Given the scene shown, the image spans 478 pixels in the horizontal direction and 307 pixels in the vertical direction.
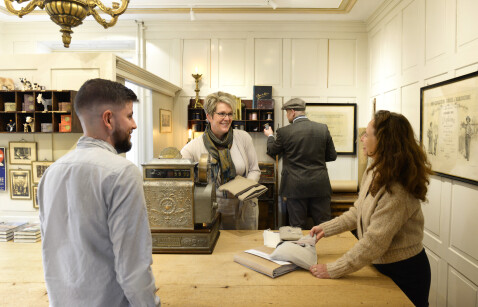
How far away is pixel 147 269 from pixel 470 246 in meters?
2.47

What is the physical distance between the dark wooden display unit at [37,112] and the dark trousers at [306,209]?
2.38m

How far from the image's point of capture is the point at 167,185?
1.87 metres

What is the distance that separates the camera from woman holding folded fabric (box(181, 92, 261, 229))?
2.50 m

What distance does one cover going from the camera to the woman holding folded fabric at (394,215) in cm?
155

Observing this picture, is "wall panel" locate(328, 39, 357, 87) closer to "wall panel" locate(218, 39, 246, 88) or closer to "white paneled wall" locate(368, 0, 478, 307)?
"white paneled wall" locate(368, 0, 478, 307)

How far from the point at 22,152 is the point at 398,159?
3.19m

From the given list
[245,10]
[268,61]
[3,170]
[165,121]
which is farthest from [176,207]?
[268,61]

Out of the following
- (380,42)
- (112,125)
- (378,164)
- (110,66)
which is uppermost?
(380,42)

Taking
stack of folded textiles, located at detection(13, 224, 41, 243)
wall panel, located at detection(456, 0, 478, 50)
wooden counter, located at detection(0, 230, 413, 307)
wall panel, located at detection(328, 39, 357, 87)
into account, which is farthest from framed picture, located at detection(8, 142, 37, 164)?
wall panel, located at detection(328, 39, 357, 87)

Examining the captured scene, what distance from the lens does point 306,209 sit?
3.83 meters

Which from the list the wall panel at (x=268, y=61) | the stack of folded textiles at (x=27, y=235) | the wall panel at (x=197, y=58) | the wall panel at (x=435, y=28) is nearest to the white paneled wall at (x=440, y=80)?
the wall panel at (x=435, y=28)

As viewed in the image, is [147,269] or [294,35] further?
[294,35]

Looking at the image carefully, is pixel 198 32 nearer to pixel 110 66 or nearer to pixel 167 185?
pixel 110 66

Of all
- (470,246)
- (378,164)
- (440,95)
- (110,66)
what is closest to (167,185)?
(378,164)
